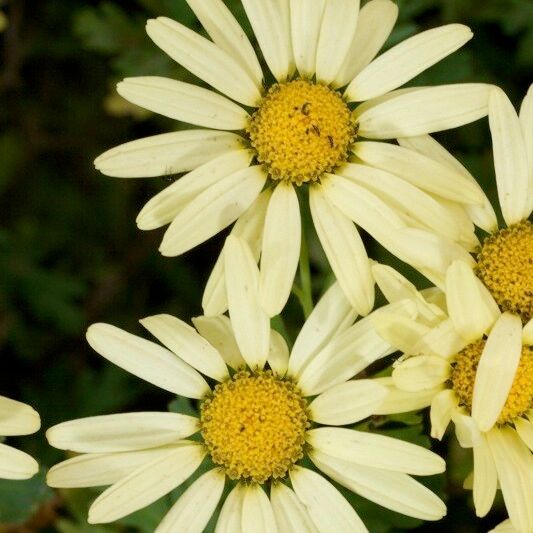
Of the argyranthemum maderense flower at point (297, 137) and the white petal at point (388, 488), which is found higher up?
the argyranthemum maderense flower at point (297, 137)

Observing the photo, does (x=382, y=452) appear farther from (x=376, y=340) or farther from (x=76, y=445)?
(x=76, y=445)

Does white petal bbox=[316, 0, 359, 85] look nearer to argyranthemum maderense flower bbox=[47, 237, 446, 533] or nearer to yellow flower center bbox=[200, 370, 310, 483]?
argyranthemum maderense flower bbox=[47, 237, 446, 533]

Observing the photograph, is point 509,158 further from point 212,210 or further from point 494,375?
point 212,210

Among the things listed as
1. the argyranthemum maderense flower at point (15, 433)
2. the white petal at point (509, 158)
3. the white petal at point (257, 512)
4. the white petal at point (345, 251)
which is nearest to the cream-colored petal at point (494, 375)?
the white petal at point (345, 251)

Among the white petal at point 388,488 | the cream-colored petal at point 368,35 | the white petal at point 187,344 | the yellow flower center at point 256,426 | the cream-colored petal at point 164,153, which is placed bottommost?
the white petal at point 388,488

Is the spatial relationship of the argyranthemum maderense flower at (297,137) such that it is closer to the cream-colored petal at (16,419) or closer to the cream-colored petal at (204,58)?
the cream-colored petal at (204,58)

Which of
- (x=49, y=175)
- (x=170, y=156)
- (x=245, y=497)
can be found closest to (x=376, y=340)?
(x=245, y=497)
